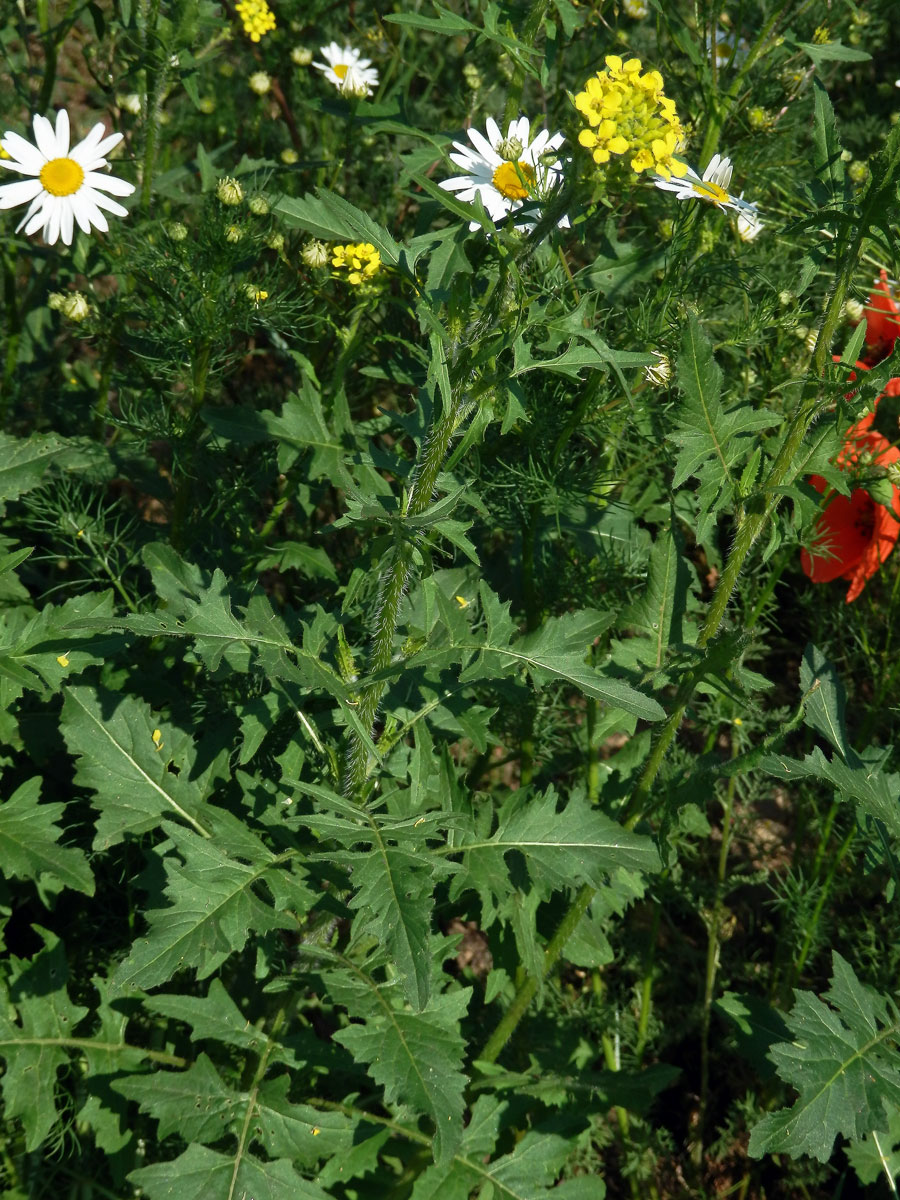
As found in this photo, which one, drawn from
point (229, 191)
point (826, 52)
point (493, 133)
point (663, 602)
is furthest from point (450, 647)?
point (826, 52)

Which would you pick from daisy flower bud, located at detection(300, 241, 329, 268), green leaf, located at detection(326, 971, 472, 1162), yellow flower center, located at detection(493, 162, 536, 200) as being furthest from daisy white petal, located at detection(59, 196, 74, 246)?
green leaf, located at detection(326, 971, 472, 1162)

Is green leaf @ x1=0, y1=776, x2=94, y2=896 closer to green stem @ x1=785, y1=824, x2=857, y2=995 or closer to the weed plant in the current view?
the weed plant

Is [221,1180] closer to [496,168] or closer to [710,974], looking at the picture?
[710,974]

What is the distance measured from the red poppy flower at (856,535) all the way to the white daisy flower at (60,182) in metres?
1.88

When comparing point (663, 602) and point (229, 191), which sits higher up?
point (229, 191)

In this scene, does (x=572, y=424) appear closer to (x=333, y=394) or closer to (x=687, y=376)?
(x=687, y=376)

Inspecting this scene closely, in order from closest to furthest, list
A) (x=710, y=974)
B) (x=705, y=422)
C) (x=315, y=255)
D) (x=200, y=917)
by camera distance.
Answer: (x=200, y=917)
(x=705, y=422)
(x=315, y=255)
(x=710, y=974)

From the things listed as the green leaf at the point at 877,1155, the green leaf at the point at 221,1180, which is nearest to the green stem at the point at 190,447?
the green leaf at the point at 221,1180

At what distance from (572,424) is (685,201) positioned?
1.86 feet

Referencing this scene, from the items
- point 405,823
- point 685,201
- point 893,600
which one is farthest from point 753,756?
point 685,201

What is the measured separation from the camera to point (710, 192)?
2188 mm

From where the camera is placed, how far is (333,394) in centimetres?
259

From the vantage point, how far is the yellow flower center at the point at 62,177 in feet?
8.34

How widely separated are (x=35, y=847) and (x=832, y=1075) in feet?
4.93
